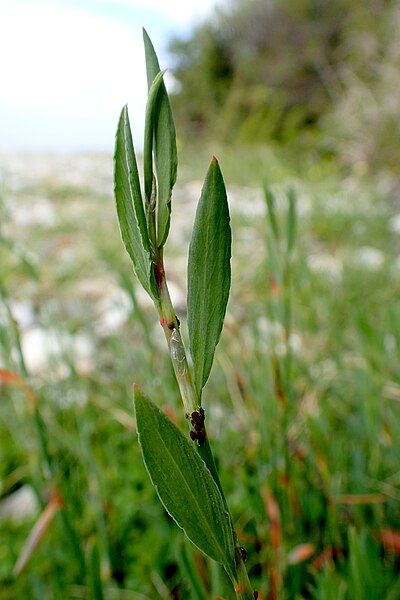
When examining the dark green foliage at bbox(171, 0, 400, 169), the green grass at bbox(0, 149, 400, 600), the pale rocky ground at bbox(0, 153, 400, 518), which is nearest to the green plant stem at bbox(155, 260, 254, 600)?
Result: the green grass at bbox(0, 149, 400, 600)

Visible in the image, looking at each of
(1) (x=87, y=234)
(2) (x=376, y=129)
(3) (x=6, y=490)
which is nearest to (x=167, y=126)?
(3) (x=6, y=490)

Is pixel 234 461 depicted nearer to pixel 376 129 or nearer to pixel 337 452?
pixel 337 452

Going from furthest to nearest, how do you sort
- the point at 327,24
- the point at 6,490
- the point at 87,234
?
1. the point at 327,24
2. the point at 87,234
3. the point at 6,490

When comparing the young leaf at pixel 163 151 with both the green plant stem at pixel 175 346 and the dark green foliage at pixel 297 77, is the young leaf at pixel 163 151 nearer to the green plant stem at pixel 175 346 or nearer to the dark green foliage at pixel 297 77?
the green plant stem at pixel 175 346

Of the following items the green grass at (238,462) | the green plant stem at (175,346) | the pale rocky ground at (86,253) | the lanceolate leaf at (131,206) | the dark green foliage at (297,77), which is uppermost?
the dark green foliage at (297,77)

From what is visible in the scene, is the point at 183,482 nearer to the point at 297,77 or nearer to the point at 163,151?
the point at 163,151

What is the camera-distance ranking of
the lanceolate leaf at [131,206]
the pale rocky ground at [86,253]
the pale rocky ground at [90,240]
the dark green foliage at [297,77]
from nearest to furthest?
the lanceolate leaf at [131,206] < the pale rocky ground at [86,253] < the pale rocky ground at [90,240] < the dark green foliage at [297,77]

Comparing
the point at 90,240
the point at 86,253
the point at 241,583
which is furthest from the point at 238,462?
the point at 90,240

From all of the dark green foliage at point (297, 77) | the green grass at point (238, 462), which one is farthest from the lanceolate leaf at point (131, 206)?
the dark green foliage at point (297, 77)
